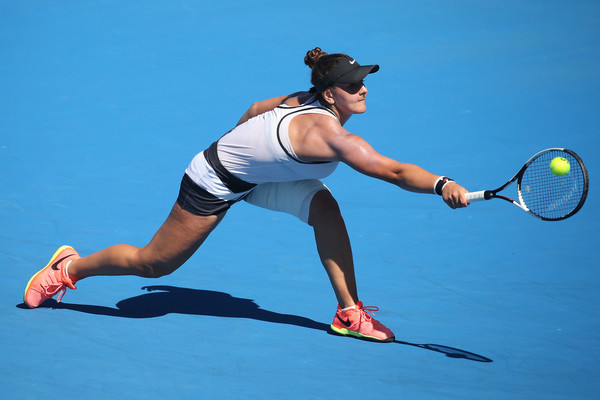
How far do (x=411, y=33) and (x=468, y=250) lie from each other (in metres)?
5.05

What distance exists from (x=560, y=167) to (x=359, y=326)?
1315mm

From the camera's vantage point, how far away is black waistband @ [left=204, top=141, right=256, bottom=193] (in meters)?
4.23

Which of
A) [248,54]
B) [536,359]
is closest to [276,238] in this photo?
[536,359]

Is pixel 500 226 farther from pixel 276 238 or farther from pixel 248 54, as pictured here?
pixel 248 54

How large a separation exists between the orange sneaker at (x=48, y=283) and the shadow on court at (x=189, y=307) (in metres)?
0.09

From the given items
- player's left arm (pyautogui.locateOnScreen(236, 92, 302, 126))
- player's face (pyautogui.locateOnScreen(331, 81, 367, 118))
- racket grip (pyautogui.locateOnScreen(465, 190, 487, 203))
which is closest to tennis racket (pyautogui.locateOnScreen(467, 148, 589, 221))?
racket grip (pyautogui.locateOnScreen(465, 190, 487, 203))

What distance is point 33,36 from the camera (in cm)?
950

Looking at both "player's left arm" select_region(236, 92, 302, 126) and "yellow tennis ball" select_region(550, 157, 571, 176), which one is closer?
"yellow tennis ball" select_region(550, 157, 571, 176)

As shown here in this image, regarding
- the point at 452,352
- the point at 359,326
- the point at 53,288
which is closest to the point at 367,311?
the point at 359,326

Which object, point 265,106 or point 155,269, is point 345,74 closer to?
point 265,106

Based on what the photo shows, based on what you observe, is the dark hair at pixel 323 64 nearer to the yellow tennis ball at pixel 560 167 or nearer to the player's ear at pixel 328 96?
the player's ear at pixel 328 96

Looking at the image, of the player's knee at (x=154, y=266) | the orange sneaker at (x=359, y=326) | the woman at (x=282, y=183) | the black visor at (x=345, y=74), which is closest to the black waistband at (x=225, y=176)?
the woman at (x=282, y=183)

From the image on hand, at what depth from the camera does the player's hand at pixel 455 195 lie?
3.57m

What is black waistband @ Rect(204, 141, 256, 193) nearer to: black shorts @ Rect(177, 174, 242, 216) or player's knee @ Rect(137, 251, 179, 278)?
black shorts @ Rect(177, 174, 242, 216)
